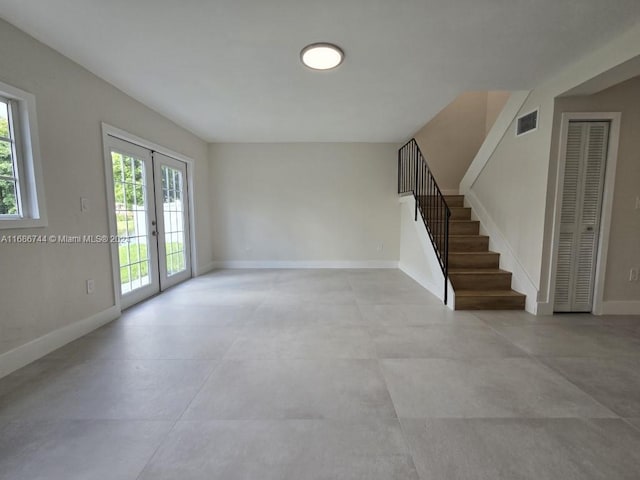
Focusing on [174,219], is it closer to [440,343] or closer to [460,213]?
[440,343]

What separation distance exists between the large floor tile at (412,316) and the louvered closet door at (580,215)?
1.18 m

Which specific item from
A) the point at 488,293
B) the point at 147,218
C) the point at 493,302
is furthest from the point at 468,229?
the point at 147,218

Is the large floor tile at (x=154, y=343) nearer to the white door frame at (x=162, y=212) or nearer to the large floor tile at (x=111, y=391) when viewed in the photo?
the large floor tile at (x=111, y=391)

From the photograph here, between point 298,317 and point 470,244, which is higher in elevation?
point 470,244

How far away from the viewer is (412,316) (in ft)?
10.6

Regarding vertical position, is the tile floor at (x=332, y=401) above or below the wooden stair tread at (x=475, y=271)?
below

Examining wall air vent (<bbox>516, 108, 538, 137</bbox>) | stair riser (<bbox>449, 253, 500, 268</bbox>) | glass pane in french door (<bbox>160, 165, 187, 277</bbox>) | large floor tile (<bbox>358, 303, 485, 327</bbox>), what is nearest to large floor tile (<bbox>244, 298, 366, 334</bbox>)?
large floor tile (<bbox>358, 303, 485, 327</bbox>)

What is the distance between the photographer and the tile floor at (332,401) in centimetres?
135

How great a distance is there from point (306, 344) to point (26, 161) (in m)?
2.76

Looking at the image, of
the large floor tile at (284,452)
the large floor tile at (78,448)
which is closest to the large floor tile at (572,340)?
the large floor tile at (284,452)

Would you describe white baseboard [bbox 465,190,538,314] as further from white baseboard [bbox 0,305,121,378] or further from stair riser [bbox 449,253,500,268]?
white baseboard [bbox 0,305,121,378]

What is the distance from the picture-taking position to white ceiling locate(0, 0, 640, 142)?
6.31 ft

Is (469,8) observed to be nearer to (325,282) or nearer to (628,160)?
(628,160)

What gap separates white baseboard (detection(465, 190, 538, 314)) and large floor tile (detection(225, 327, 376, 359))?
2.11 metres
